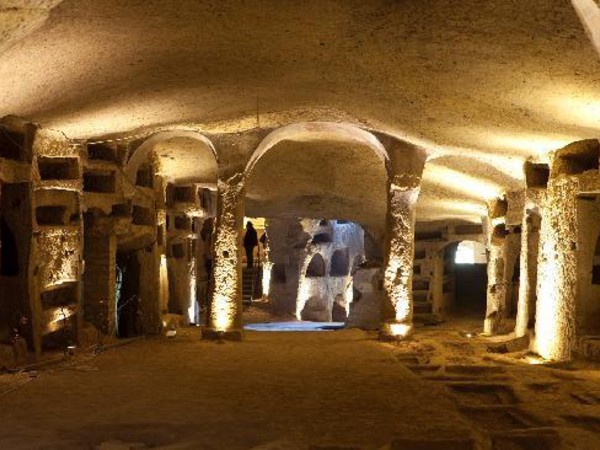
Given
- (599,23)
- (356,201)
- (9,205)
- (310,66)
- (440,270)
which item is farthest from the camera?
(440,270)

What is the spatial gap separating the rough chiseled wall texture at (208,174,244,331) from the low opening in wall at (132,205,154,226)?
1.80 meters

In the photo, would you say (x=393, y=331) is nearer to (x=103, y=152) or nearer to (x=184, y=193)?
(x=103, y=152)

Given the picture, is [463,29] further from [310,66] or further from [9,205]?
[9,205]

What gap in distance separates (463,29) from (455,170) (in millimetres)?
7313

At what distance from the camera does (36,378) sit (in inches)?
251

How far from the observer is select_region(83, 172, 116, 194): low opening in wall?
9.72 metres

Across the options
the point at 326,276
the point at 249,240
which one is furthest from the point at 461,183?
the point at 249,240

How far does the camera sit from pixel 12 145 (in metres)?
7.41

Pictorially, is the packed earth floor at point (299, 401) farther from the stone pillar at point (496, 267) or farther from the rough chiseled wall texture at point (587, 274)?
the stone pillar at point (496, 267)

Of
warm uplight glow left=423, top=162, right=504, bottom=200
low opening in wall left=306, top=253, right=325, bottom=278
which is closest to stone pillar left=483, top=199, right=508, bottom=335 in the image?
warm uplight glow left=423, top=162, right=504, bottom=200

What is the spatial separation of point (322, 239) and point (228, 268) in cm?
1407

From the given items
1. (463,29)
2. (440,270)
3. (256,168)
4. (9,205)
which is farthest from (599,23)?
(440,270)

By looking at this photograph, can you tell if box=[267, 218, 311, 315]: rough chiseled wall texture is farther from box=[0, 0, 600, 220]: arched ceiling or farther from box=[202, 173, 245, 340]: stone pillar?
box=[0, 0, 600, 220]: arched ceiling

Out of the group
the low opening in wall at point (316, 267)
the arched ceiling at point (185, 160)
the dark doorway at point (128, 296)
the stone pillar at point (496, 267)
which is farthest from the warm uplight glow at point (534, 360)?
the low opening in wall at point (316, 267)
